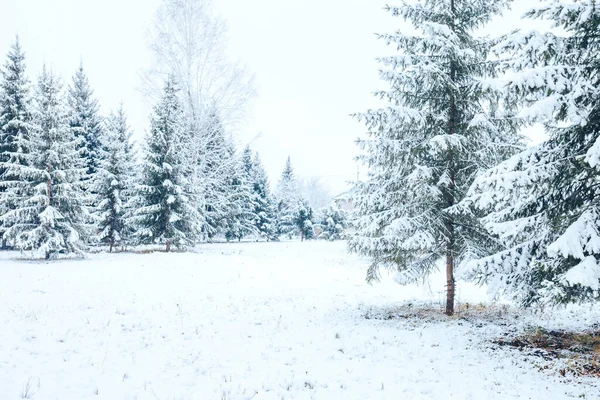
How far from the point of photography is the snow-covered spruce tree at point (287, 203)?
203 ft

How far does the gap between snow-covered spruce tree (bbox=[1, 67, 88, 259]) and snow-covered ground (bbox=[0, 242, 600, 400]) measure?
21.1ft

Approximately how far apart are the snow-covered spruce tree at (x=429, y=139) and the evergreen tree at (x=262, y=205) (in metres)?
40.4

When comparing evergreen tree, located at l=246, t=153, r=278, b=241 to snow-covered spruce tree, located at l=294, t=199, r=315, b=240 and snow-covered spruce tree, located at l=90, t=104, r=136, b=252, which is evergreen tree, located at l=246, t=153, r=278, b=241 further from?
snow-covered spruce tree, located at l=90, t=104, r=136, b=252

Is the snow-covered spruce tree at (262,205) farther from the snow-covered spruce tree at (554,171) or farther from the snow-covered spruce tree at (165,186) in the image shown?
the snow-covered spruce tree at (554,171)

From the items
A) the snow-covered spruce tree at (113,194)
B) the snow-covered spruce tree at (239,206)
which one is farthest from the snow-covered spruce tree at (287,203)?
the snow-covered spruce tree at (113,194)

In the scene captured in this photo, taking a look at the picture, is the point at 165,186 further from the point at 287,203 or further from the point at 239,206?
the point at 287,203

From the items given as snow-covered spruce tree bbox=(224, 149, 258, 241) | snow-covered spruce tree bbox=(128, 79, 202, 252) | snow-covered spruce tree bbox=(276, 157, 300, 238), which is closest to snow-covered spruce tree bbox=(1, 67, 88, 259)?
snow-covered spruce tree bbox=(128, 79, 202, 252)

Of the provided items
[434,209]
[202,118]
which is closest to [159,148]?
[202,118]

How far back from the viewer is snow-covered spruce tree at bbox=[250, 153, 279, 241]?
5188cm

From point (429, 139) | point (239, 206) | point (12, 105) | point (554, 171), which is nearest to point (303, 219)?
point (239, 206)

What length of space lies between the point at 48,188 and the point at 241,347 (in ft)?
57.9

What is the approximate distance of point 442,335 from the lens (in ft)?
28.0

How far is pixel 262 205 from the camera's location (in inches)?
2073

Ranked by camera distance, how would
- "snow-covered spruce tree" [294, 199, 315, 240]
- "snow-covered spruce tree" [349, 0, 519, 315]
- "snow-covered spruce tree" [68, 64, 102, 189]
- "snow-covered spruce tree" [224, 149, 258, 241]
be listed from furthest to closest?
"snow-covered spruce tree" [294, 199, 315, 240] → "snow-covered spruce tree" [224, 149, 258, 241] → "snow-covered spruce tree" [68, 64, 102, 189] → "snow-covered spruce tree" [349, 0, 519, 315]
